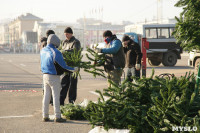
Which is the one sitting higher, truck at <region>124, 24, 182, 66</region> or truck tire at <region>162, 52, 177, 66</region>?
truck at <region>124, 24, 182, 66</region>

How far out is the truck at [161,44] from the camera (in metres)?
23.1

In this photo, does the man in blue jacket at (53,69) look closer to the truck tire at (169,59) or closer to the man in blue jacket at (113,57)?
the man in blue jacket at (113,57)

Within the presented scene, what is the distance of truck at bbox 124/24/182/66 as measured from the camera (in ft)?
75.8

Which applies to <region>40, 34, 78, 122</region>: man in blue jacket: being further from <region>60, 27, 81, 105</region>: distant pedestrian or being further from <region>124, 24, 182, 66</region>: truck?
<region>124, 24, 182, 66</region>: truck

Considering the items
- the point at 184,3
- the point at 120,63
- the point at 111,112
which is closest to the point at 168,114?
the point at 111,112

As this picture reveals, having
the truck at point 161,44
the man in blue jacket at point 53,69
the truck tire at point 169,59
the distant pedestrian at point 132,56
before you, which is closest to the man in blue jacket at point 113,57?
the man in blue jacket at point 53,69

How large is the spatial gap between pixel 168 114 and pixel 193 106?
32 cm

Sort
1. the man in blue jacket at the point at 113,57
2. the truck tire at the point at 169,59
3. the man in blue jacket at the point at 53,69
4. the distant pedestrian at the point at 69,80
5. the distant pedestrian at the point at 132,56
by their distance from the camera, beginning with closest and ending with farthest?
the man in blue jacket at the point at 53,69 → the man in blue jacket at the point at 113,57 → the distant pedestrian at the point at 69,80 → the distant pedestrian at the point at 132,56 → the truck tire at the point at 169,59

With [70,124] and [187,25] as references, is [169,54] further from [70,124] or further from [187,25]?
[187,25]

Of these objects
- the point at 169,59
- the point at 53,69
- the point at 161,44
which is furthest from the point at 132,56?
the point at 169,59

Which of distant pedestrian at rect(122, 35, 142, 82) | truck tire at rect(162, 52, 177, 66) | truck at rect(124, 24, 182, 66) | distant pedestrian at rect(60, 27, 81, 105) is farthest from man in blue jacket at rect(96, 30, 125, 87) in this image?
truck tire at rect(162, 52, 177, 66)

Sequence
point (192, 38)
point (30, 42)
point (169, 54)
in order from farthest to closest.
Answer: point (30, 42) < point (169, 54) < point (192, 38)

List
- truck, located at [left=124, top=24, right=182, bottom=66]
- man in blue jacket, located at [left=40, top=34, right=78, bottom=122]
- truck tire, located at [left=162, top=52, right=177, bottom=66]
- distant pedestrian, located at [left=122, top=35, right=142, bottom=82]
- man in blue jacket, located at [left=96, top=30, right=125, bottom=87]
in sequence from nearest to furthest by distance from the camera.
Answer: man in blue jacket, located at [left=40, top=34, right=78, bottom=122] < man in blue jacket, located at [left=96, top=30, right=125, bottom=87] < distant pedestrian, located at [left=122, top=35, right=142, bottom=82] < truck, located at [left=124, top=24, right=182, bottom=66] < truck tire, located at [left=162, top=52, right=177, bottom=66]

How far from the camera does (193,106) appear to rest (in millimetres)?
4324
